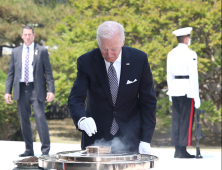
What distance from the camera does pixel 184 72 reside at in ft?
20.4

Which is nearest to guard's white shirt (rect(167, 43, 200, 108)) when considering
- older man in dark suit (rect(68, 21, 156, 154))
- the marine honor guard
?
the marine honor guard

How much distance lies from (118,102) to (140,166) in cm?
96

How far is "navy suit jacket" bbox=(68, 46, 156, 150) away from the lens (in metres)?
2.97

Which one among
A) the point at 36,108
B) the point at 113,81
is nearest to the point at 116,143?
the point at 113,81

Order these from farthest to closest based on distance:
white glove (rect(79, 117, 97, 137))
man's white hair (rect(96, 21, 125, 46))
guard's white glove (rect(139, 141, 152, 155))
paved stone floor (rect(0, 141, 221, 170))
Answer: paved stone floor (rect(0, 141, 221, 170)) < guard's white glove (rect(139, 141, 152, 155)) < man's white hair (rect(96, 21, 125, 46)) < white glove (rect(79, 117, 97, 137))

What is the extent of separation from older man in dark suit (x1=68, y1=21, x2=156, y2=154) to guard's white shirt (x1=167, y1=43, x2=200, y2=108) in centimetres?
314

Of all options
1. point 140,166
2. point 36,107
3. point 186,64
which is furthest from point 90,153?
point 186,64

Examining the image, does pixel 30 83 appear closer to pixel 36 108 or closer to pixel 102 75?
pixel 36 108

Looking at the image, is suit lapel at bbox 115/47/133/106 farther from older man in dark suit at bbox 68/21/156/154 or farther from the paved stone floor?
the paved stone floor

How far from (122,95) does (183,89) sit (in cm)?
330

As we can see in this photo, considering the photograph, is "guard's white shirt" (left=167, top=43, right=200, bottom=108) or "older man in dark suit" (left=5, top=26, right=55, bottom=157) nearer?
"older man in dark suit" (left=5, top=26, right=55, bottom=157)

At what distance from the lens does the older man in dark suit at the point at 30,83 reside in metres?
5.69

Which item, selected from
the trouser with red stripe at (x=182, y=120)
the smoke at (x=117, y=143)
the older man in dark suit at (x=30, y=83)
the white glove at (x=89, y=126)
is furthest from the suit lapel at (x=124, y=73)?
the trouser with red stripe at (x=182, y=120)

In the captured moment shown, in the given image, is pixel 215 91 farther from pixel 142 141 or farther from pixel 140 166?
pixel 140 166
